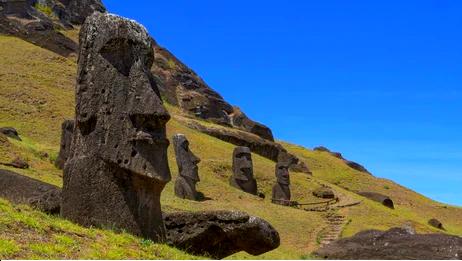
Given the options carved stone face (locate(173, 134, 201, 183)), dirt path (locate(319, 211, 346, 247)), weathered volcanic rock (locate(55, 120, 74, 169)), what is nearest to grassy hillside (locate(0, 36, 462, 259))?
dirt path (locate(319, 211, 346, 247))

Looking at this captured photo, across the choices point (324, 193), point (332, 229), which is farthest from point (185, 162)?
point (324, 193)

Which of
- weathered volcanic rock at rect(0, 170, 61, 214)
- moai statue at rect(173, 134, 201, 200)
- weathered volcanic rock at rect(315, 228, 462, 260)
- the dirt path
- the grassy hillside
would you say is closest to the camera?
the grassy hillside

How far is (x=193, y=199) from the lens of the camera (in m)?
32.8

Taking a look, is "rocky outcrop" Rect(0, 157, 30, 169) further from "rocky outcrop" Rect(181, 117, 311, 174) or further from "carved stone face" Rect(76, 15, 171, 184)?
"rocky outcrop" Rect(181, 117, 311, 174)

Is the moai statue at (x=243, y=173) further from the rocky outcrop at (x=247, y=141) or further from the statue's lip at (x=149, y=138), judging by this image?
the statue's lip at (x=149, y=138)

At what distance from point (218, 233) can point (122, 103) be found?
Result: 2.80 meters

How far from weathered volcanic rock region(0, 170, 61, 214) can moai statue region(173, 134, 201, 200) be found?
16.9m

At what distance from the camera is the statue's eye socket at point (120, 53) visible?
40.8 ft

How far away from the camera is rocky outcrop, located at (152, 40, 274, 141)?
7656 cm

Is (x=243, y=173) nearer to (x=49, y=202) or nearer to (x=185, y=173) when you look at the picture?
(x=185, y=173)

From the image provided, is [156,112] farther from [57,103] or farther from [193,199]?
[57,103]

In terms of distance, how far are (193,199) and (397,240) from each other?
1394cm

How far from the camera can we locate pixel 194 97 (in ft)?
262

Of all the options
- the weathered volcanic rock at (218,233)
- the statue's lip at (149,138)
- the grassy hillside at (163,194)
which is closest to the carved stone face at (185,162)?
the grassy hillside at (163,194)
